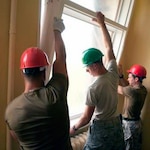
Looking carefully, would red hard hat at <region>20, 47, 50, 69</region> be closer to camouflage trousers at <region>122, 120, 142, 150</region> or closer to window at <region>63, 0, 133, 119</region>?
window at <region>63, 0, 133, 119</region>

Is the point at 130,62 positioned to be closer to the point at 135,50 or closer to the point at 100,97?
the point at 135,50

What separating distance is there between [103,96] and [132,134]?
114 centimetres

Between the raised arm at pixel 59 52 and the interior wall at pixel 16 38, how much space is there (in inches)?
5.9

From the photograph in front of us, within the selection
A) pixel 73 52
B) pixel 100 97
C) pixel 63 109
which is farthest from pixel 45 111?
pixel 73 52

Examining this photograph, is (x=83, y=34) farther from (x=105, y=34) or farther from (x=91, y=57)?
(x=91, y=57)

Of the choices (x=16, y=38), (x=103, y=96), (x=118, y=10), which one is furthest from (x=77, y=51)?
(x=16, y=38)

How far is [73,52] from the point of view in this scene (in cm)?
223

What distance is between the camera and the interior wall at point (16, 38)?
128 centimetres

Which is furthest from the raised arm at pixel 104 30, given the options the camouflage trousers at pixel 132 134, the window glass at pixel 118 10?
the camouflage trousers at pixel 132 134

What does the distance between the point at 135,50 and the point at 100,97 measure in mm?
1506

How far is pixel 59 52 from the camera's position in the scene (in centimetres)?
136

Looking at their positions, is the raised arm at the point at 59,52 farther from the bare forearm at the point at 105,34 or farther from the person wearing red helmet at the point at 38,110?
the bare forearm at the point at 105,34

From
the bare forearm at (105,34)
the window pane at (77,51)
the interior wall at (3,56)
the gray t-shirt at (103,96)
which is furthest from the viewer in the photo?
the window pane at (77,51)

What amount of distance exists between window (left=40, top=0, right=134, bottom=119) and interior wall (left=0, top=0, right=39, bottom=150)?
470 millimetres
